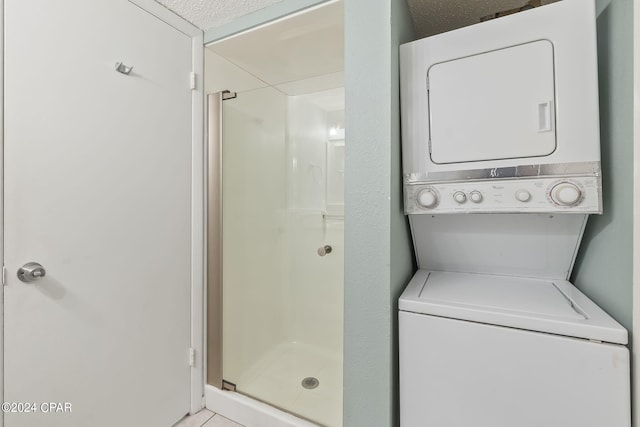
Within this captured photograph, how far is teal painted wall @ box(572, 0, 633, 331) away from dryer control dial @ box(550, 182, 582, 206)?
0.11 m

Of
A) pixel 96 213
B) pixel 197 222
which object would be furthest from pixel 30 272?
pixel 197 222

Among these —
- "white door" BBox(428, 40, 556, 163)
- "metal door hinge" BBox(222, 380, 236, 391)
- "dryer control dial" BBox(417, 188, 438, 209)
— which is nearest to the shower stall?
"metal door hinge" BBox(222, 380, 236, 391)

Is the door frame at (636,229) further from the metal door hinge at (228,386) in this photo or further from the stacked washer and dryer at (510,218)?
the metal door hinge at (228,386)

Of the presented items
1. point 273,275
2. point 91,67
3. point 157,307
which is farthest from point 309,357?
point 91,67

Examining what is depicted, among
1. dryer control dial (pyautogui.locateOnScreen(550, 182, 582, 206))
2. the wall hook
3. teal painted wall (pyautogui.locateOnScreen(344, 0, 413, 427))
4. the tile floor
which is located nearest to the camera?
dryer control dial (pyautogui.locateOnScreen(550, 182, 582, 206))

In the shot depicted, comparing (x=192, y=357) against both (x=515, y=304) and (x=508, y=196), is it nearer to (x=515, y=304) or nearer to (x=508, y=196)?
(x=515, y=304)

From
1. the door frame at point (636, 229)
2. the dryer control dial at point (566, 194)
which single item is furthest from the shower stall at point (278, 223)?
the dryer control dial at point (566, 194)

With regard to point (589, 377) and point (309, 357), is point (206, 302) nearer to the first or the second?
point (309, 357)

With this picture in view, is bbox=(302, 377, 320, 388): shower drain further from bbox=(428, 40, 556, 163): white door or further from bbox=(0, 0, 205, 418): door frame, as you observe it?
bbox=(428, 40, 556, 163): white door

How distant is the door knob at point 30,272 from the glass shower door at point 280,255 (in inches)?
35.1

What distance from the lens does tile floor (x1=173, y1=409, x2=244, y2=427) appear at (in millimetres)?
1647

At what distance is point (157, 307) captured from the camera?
5.00 feet

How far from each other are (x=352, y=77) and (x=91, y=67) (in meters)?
1.15

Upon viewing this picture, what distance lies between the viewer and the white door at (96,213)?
1053mm
